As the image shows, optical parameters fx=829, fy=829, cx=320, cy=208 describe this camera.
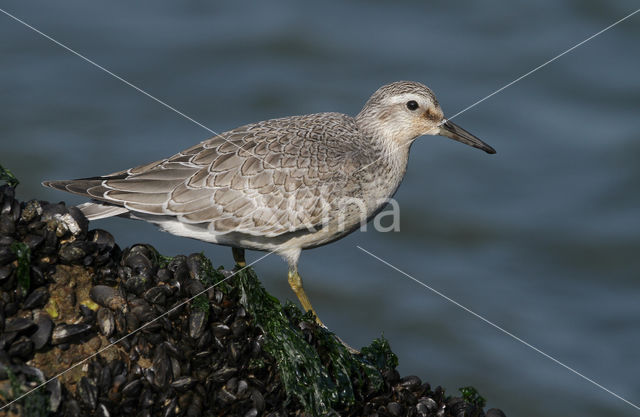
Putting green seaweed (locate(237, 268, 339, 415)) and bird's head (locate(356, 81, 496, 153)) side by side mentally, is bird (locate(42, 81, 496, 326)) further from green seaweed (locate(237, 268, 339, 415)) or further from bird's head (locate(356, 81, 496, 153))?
green seaweed (locate(237, 268, 339, 415))

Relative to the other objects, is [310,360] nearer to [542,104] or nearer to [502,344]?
[502,344]

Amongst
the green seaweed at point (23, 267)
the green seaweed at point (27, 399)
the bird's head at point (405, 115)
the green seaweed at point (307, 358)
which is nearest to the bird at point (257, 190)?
the bird's head at point (405, 115)

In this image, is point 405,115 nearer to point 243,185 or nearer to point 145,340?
point 243,185

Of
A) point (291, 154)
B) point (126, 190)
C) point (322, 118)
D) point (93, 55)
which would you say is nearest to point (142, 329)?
point (126, 190)

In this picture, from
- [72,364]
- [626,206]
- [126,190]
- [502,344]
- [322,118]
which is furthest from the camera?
[626,206]

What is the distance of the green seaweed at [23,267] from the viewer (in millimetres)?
4934

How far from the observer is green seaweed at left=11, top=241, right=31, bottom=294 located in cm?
493

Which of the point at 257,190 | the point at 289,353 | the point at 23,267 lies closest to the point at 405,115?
the point at 257,190

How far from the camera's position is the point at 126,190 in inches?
269

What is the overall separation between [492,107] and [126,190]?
7026 mm

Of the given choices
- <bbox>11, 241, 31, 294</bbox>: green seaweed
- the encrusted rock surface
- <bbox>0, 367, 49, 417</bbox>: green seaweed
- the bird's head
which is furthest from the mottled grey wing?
<bbox>0, 367, 49, 417</bbox>: green seaweed

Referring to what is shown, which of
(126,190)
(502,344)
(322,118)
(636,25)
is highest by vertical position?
(636,25)

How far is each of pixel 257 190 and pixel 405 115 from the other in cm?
166

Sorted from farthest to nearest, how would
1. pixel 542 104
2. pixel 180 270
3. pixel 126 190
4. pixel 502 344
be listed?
pixel 542 104 < pixel 502 344 < pixel 126 190 < pixel 180 270
